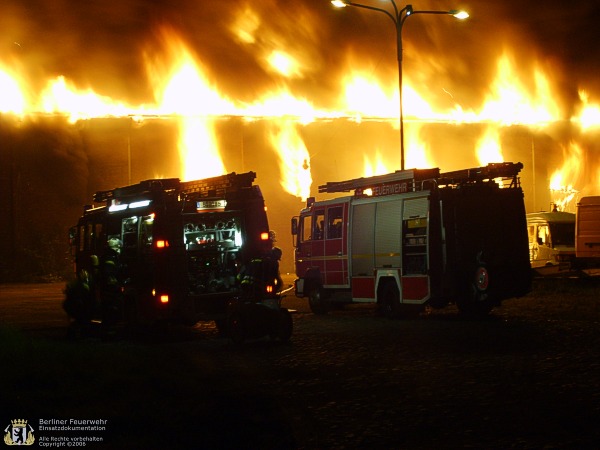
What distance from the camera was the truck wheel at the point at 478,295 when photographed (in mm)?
16547

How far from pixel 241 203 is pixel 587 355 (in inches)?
263

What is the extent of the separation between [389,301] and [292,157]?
2719 centimetres

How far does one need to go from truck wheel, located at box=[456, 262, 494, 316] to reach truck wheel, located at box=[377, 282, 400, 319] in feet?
4.31

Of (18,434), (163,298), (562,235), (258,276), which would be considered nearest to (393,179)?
(258,276)

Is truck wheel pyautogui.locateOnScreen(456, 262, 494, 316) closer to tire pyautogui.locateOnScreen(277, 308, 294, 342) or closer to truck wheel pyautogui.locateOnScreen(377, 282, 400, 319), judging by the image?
truck wheel pyautogui.locateOnScreen(377, 282, 400, 319)

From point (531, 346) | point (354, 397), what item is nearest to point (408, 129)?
point (531, 346)

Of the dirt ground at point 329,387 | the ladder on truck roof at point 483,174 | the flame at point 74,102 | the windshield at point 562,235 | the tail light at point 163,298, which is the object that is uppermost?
the flame at point 74,102

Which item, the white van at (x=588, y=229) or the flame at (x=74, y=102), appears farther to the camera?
the flame at (x=74, y=102)

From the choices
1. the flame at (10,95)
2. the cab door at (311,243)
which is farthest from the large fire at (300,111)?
the cab door at (311,243)

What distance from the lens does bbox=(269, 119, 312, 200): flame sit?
143ft

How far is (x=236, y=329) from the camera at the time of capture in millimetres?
13758

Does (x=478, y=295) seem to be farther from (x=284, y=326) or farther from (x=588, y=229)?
(x=588, y=229)

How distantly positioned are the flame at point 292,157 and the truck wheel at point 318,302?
24.1 m

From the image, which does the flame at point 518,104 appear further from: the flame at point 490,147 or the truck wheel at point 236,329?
the truck wheel at point 236,329
